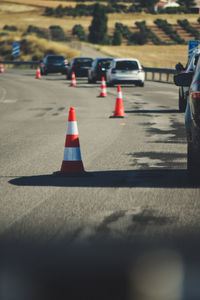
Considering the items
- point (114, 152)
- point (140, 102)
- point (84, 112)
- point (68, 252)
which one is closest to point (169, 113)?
point (84, 112)

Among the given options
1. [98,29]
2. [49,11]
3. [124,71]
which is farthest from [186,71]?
[49,11]

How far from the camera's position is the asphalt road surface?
610 centimetres

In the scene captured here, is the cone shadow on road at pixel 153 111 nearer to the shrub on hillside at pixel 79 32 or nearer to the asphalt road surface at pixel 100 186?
the asphalt road surface at pixel 100 186

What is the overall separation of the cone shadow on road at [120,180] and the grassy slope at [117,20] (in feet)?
237

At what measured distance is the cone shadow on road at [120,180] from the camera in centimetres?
826

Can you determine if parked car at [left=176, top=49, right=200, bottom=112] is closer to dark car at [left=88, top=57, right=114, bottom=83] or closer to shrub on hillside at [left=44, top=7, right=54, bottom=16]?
dark car at [left=88, top=57, right=114, bottom=83]

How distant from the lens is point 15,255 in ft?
17.5

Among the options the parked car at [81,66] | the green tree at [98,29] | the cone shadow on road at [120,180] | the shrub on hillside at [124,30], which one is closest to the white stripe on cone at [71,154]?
the cone shadow on road at [120,180]

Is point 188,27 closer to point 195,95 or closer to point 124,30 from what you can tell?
point 124,30

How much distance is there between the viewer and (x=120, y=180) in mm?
8594

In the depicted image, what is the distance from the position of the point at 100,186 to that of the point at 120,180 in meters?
0.47

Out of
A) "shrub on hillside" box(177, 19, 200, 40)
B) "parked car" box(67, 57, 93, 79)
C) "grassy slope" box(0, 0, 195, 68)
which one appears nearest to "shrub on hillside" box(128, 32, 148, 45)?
"shrub on hillside" box(177, 19, 200, 40)

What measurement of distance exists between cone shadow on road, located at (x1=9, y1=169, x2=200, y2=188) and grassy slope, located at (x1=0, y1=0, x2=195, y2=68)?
7221cm

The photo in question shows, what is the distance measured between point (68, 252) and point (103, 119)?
12.2 meters
